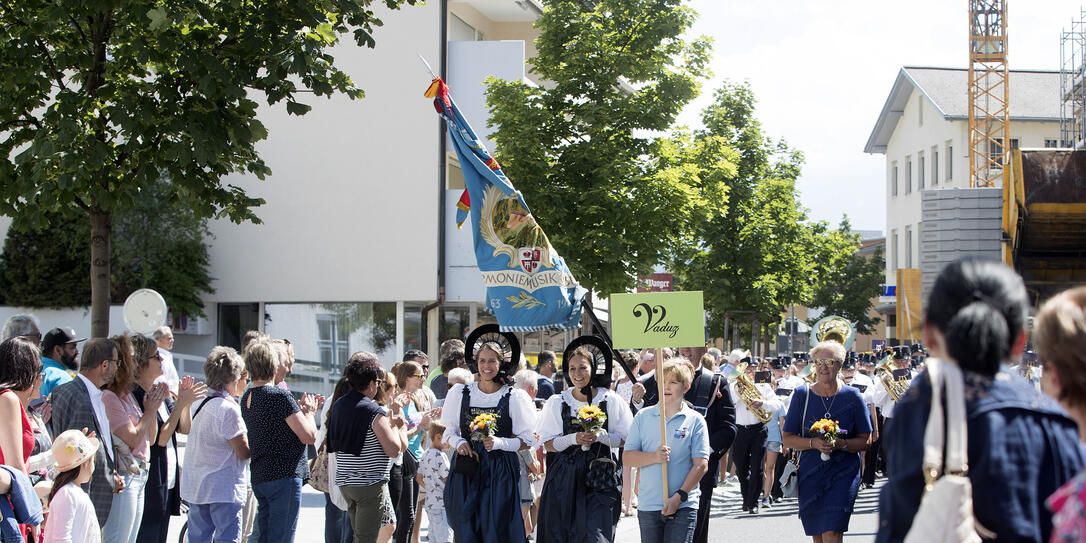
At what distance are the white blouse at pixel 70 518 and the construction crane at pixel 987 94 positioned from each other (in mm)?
47266

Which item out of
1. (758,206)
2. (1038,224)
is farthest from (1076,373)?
(758,206)

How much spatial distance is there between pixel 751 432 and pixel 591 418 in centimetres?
706

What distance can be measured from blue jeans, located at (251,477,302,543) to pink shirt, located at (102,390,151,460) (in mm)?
803

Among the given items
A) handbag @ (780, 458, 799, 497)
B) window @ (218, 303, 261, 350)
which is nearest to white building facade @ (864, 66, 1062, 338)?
window @ (218, 303, 261, 350)

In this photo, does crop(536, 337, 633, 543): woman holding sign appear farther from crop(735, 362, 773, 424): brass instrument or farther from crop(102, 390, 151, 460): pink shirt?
crop(735, 362, 773, 424): brass instrument

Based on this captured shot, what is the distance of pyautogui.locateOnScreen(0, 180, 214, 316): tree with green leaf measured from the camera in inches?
1054

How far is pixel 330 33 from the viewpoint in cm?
1020

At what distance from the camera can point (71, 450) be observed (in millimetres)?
5977

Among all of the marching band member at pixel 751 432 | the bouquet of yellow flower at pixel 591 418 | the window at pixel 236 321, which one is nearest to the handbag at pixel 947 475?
the bouquet of yellow flower at pixel 591 418

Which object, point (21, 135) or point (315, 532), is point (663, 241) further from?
point (21, 135)

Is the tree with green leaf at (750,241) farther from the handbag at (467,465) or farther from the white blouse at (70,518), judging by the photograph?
the white blouse at (70,518)

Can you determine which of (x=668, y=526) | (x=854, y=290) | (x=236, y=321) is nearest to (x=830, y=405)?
(x=668, y=526)

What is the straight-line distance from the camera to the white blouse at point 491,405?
851 cm

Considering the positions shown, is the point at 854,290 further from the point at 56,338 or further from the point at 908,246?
the point at 56,338
